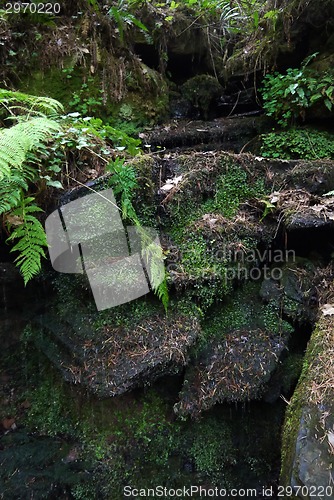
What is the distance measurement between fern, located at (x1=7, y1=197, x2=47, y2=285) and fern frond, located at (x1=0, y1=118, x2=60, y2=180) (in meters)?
0.34

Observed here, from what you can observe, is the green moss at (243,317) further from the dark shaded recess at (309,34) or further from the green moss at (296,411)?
the dark shaded recess at (309,34)

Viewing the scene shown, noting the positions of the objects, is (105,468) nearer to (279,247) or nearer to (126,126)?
(279,247)

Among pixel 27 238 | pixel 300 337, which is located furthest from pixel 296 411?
pixel 27 238

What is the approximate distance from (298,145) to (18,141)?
4155mm

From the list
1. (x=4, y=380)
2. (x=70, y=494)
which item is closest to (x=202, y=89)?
(x=4, y=380)

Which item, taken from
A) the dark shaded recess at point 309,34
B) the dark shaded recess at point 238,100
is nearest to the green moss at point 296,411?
the dark shaded recess at point 309,34

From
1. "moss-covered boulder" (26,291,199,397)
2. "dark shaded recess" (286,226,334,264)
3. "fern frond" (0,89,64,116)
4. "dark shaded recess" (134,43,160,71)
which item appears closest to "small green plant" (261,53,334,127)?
"dark shaded recess" (286,226,334,264)

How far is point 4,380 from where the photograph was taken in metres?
3.67

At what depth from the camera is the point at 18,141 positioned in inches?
106

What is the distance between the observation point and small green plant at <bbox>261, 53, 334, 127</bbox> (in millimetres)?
5246

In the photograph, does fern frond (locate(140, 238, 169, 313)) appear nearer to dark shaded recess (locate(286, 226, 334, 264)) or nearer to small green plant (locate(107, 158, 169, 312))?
small green plant (locate(107, 158, 169, 312))

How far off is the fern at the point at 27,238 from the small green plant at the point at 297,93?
440 centimetres

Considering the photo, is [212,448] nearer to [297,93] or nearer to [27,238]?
[27,238]

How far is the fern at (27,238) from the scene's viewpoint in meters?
2.73
